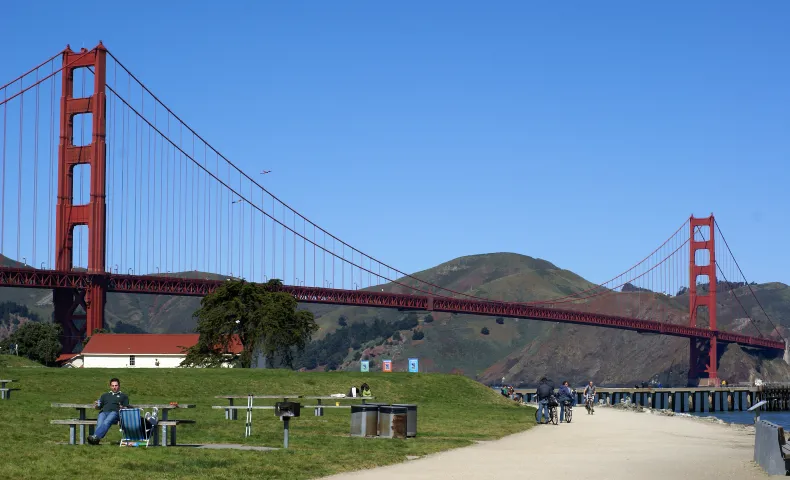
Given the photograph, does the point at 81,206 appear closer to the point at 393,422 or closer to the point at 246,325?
the point at 246,325

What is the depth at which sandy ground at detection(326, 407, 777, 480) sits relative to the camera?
2189cm

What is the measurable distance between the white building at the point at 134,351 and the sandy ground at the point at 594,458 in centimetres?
6317

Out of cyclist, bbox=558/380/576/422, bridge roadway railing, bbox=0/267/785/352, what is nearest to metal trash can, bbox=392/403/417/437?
cyclist, bbox=558/380/576/422

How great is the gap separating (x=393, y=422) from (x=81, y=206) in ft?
282

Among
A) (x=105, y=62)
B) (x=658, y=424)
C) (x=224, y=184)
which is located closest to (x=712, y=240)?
(x=224, y=184)

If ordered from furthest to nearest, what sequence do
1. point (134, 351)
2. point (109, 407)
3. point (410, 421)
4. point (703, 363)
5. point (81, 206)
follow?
1. point (703, 363)
2. point (81, 206)
3. point (134, 351)
4. point (410, 421)
5. point (109, 407)

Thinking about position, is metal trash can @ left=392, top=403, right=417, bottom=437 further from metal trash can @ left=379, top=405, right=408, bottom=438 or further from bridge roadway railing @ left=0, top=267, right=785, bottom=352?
bridge roadway railing @ left=0, top=267, right=785, bottom=352

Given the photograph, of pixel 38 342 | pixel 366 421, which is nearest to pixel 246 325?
pixel 38 342

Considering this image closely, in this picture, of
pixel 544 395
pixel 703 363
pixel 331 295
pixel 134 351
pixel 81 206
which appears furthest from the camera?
pixel 703 363

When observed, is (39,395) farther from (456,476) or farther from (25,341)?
(25,341)

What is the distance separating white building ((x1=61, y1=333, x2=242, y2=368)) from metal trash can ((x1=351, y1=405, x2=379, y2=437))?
65206 millimetres

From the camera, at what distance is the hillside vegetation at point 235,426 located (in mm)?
20984

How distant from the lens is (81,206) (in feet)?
362

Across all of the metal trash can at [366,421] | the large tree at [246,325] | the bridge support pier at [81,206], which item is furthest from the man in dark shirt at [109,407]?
the bridge support pier at [81,206]
